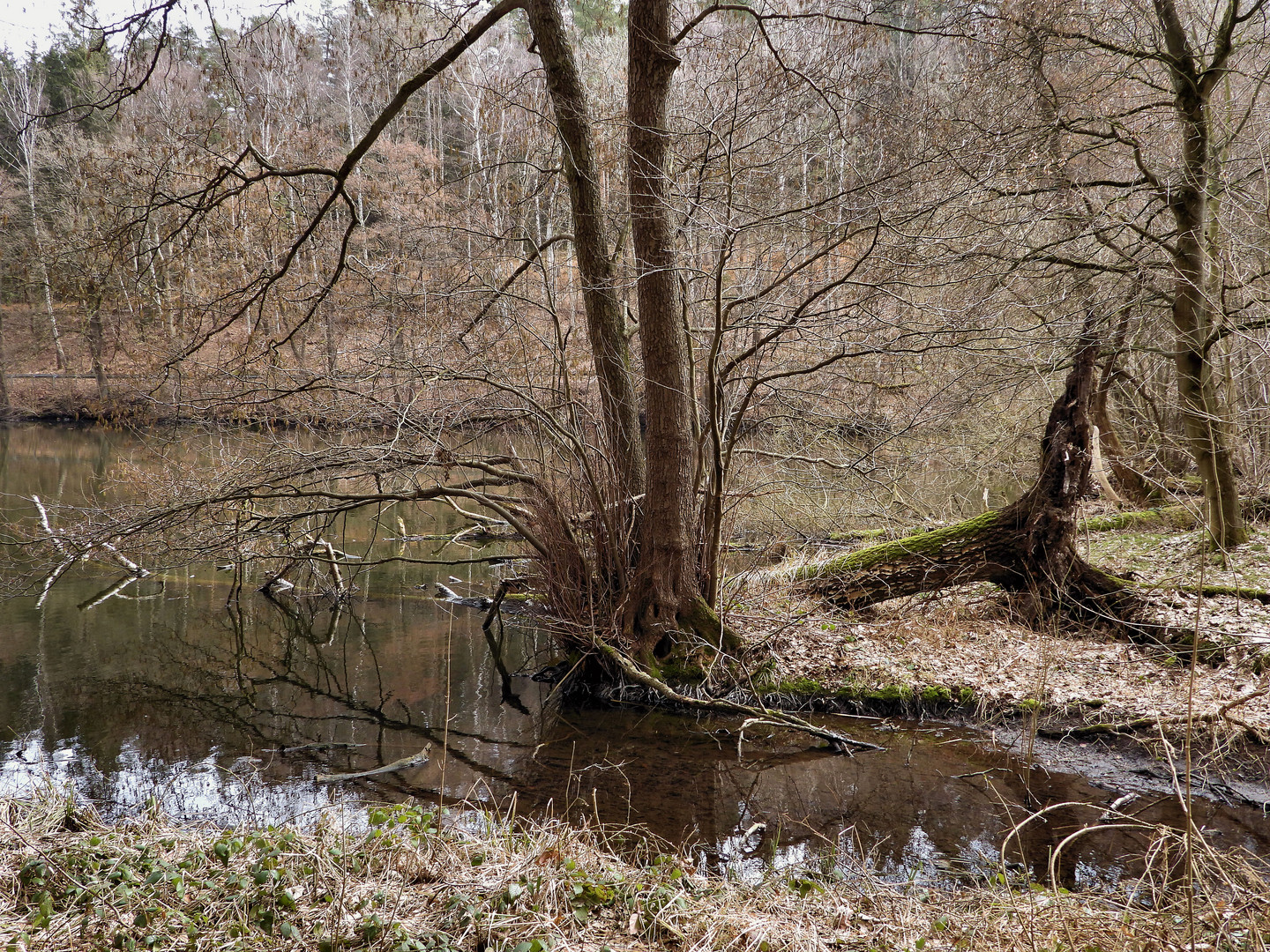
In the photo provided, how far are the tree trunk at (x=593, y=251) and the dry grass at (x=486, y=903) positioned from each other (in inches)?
176

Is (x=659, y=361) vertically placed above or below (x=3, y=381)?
below

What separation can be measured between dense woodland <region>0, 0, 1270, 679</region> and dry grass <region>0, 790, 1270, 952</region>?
141 inches

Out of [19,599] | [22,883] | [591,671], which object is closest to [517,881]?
[22,883]

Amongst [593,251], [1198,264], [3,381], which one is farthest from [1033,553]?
[3,381]

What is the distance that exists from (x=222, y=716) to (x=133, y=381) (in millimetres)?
3653

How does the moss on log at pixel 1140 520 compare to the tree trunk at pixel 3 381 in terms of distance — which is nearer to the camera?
the moss on log at pixel 1140 520

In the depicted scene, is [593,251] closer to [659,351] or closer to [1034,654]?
[659,351]

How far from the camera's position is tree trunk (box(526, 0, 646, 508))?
25.8 feet

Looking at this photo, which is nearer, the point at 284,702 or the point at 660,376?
the point at 660,376

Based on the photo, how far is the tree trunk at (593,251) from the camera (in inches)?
310

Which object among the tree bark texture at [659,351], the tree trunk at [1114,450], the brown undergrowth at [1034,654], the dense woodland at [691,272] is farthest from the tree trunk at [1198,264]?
the tree bark texture at [659,351]

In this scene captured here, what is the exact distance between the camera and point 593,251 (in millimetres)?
8102

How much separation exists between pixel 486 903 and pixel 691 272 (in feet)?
19.2

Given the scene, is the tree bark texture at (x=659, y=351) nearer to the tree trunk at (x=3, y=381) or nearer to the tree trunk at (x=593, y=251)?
the tree trunk at (x=593, y=251)
